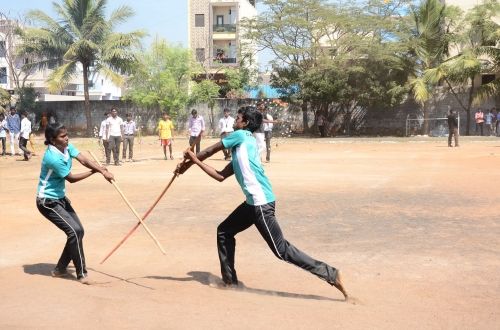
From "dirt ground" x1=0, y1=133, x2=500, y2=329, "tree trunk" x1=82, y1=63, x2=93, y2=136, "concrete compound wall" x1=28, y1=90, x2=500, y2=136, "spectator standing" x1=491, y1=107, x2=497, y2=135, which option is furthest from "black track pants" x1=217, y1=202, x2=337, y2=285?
"tree trunk" x1=82, y1=63, x2=93, y2=136

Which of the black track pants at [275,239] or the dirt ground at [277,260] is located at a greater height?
the black track pants at [275,239]

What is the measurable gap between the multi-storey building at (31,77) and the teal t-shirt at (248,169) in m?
32.4

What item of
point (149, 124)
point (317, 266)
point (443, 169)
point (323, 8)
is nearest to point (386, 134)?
point (323, 8)

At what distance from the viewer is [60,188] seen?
634 cm

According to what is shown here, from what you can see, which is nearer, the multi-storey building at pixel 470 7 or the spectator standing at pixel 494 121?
the spectator standing at pixel 494 121

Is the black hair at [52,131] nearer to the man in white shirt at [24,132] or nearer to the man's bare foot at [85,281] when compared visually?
the man's bare foot at [85,281]

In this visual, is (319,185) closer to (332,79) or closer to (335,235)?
(335,235)

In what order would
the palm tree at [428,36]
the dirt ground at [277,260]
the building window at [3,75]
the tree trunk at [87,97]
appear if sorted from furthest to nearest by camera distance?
the building window at [3,75] < the tree trunk at [87,97] < the palm tree at [428,36] < the dirt ground at [277,260]

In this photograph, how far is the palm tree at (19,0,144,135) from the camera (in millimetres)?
34312

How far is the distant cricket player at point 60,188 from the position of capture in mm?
6184

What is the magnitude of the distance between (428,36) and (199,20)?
2062 centimetres

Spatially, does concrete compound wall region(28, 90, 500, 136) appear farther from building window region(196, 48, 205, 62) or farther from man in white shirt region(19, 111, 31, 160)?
man in white shirt region(19, 111, 31, 160)

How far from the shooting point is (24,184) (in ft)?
48.4

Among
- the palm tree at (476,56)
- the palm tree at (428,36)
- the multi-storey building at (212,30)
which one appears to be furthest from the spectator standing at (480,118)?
the multi-storey building at (212,30)
